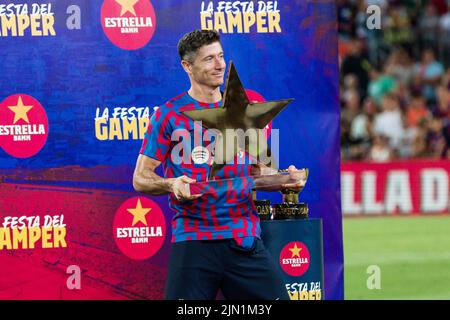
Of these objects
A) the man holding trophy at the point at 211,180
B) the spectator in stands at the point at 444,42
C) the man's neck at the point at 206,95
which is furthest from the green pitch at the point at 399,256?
the spectator in stands at the point at 444,42

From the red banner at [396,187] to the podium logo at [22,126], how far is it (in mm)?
12665

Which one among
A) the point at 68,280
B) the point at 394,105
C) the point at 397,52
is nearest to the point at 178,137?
the point at 68,280

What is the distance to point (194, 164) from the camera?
861 cm

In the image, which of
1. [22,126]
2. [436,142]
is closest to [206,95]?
[22,126]

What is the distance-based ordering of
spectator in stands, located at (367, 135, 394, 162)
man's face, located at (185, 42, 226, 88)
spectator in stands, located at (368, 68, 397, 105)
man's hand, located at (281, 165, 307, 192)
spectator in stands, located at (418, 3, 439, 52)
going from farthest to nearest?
spectator in stands, located at (418, 3, 439, 52)
spectator in stands, located at (368, 68, 397, 105)
spectator in stands, located at (367, 135, 394, 162)
man's face, located at (185, 42, 226, 88)
man's hand, located at (281, 165, 307, 192)

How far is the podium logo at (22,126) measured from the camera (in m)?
9.80

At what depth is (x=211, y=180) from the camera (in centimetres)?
846

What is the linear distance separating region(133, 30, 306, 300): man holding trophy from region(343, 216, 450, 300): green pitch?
264cm

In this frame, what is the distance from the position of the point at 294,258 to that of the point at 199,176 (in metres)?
1.40

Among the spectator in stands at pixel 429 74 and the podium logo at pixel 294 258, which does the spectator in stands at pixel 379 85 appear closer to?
the spectator in stands at pixel 429 74

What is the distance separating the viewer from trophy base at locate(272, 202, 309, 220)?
939 centimetres

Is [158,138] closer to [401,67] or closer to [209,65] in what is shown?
[209,65]

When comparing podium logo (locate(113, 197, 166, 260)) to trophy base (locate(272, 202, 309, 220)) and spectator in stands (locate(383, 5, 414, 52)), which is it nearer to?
trophy base (locate(272, 202, 309, 220))

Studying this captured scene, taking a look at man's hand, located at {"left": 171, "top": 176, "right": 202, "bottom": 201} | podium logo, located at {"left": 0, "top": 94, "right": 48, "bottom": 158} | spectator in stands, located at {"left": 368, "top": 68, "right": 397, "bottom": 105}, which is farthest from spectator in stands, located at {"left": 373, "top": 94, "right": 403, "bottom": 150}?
man's hand, located at {"left": 171, "top": 176, "right": 202, "bottom": 201}
